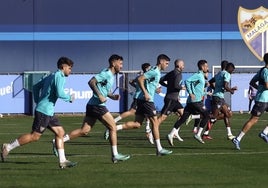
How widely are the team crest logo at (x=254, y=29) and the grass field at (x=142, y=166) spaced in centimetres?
2223

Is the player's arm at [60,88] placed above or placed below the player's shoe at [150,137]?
above

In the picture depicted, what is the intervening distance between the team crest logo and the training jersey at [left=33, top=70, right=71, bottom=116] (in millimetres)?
30417

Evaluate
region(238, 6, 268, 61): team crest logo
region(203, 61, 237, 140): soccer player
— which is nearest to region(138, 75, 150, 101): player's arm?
region(203, 61, 237, 140): soccer player

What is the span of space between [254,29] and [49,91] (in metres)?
30.8

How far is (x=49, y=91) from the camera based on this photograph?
16.6 metres

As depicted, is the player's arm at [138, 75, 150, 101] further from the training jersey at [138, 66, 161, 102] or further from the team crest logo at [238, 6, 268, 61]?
the team crest logo at [238, 6, 268, 61]

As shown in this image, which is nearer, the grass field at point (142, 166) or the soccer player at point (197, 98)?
the grass field at point (142, 166)

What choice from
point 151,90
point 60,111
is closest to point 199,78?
point 151,90

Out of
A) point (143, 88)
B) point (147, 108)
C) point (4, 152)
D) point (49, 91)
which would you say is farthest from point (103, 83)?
point (4, 152)

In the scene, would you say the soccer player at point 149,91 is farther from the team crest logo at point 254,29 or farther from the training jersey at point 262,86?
the team crest logo at point 254,29

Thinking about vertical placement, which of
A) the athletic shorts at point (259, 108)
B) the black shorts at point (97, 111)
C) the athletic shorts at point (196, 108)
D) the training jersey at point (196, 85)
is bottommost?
the athletic shorts at point (196, 108)

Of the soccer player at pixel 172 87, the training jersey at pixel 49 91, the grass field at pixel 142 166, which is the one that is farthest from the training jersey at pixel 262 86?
the training jersey at pixel 49 91

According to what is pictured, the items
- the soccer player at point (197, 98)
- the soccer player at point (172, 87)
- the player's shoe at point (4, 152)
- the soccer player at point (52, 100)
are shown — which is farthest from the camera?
the soccer player at point (197, 98)

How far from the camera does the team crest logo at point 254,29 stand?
46062 millimetres
